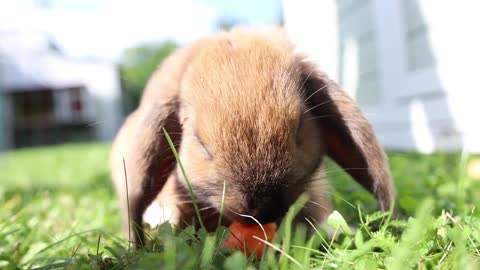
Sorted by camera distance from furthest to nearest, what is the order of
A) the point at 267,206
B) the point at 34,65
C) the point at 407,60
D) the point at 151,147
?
the point at 34,65 → the point at 407,60 → the point at 151,147 → the point at 267,206

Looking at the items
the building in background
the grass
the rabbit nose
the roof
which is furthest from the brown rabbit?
the roof

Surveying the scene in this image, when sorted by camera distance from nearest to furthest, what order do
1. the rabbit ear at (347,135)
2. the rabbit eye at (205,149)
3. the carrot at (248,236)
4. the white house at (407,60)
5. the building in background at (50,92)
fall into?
the carrot at (248,236) < the rabbit eye at (205,149) < the rabbit ear at (347,135) < the white house at (407,60) < the building in background at (50,92)

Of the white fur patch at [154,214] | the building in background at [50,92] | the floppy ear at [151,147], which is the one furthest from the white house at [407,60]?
the building in background at [50,92]

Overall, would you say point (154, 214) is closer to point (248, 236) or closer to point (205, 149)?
point (205, 149)

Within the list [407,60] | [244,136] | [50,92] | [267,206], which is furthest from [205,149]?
[50,92]

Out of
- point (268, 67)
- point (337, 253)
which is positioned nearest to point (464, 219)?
point (337, 253)

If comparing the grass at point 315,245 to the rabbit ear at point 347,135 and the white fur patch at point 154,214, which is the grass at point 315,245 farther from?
the white fur patch at point 154,214

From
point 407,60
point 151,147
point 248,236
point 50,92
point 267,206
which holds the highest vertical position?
point 407,60
